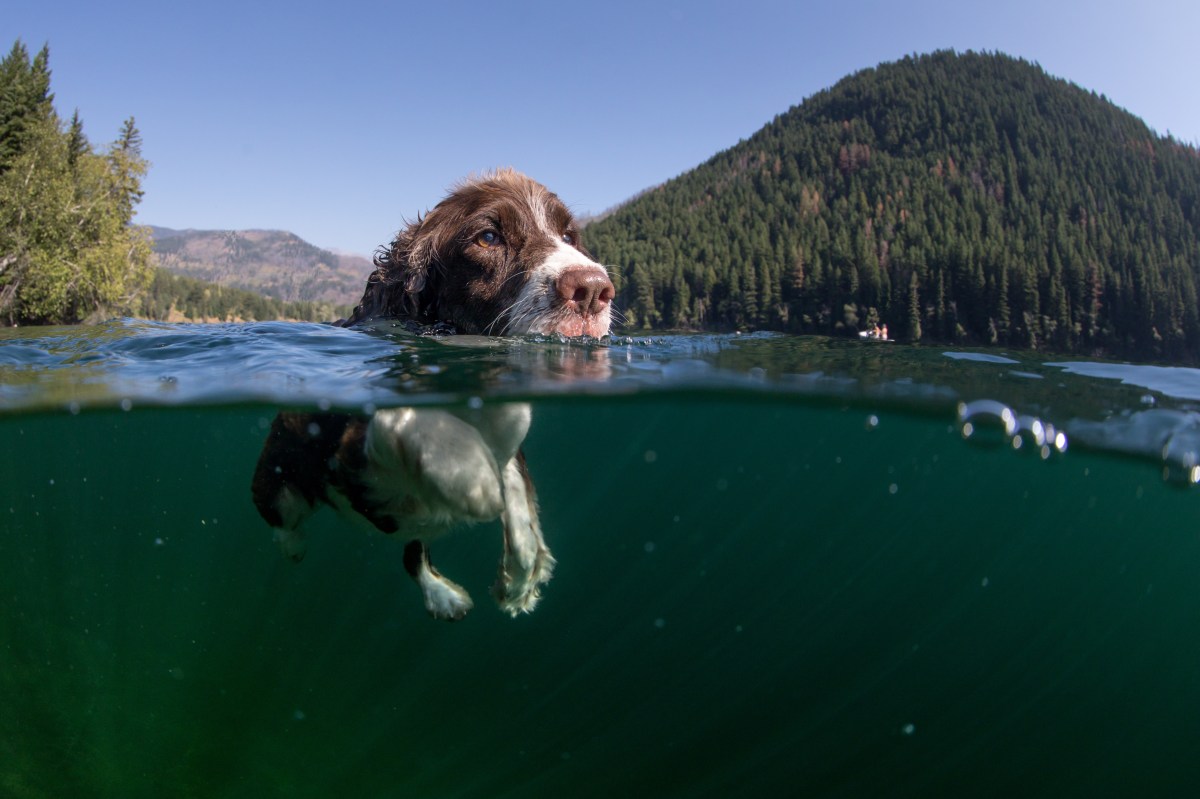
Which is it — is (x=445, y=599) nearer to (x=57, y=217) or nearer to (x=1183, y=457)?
(x=1183, y=457)

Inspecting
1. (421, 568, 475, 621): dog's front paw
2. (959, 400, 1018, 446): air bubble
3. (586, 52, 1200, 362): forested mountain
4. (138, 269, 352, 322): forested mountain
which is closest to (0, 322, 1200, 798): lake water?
(959, 400, 1018, 446): air bubble

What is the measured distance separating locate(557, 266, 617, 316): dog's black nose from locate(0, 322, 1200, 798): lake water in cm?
45

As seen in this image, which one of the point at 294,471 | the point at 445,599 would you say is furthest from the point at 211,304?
the point at 445,599

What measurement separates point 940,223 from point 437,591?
118251 mm

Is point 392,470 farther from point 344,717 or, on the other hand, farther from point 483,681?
point 483,681

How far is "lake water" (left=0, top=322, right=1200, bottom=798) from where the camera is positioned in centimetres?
562

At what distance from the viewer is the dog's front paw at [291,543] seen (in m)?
4.81

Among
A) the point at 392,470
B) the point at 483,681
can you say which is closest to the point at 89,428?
the point at 483,681

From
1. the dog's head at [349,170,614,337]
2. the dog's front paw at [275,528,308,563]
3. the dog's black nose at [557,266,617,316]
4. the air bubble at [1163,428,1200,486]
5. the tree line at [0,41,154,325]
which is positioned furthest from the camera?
the tree line at [0,41,154,325]

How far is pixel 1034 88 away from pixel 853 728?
179 m

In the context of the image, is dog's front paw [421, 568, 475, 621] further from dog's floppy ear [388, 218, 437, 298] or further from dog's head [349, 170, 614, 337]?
dog's floppy ear [388, 218, 437, 298]

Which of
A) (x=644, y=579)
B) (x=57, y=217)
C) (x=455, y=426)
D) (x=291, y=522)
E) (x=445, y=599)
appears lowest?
(x=644, y=579)

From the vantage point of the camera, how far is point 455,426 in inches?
122

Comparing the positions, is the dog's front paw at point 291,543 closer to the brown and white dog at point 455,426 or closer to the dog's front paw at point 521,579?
the brown and white dog at point 455,426
